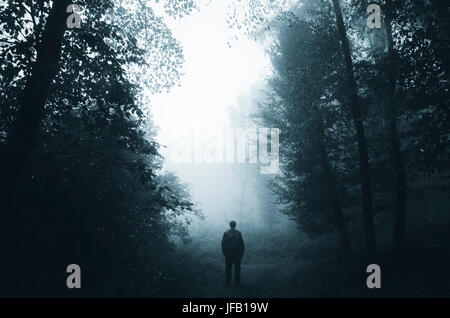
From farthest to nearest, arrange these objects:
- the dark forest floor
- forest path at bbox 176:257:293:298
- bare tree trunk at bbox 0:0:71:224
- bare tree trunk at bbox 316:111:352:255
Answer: bare tree trunk at bbox 316:111:352:255 < forest path at bbox 176:257:293:298 < the dark forest floor < bare tree trunk at bbox 0:0:71:224

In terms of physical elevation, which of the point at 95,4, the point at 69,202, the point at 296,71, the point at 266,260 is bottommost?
the point at 266,260

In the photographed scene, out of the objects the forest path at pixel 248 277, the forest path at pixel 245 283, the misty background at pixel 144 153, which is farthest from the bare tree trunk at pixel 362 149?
the forest path at pixel 245 283

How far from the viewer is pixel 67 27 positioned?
6.16 metres

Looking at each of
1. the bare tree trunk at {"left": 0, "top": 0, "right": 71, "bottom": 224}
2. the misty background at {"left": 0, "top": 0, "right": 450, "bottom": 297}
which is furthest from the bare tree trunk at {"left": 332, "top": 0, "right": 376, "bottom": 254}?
the bare tree trunk at {"left": 0, "top": 0, "right": 71, "bottom": 224}

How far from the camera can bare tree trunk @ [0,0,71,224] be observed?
547 cm

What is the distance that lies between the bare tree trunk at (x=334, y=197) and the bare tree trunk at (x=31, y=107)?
10.2 metres

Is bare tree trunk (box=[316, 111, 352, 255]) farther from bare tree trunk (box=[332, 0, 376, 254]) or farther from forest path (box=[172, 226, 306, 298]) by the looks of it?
bare tree trunk (box=[332, 0, 376, 254])

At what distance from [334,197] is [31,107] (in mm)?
11738

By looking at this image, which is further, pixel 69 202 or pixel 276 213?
pixel 276 213

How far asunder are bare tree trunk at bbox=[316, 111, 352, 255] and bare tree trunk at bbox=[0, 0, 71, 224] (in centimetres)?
1015
